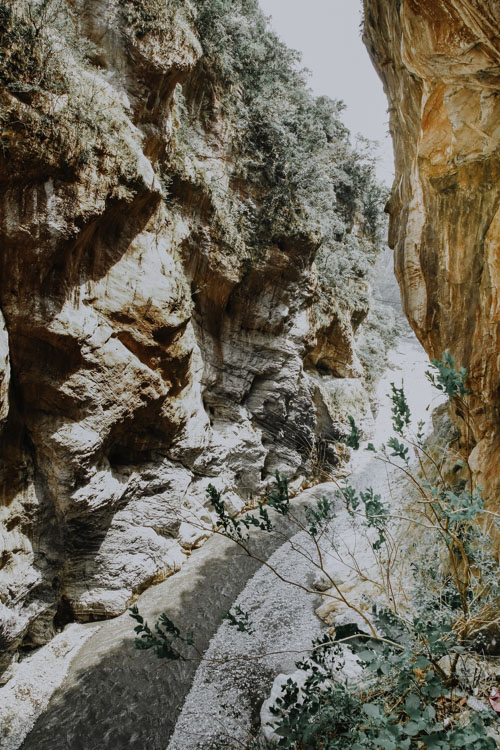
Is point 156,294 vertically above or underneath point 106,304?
above

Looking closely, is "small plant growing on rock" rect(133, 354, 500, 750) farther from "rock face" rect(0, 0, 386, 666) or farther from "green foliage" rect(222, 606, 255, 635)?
"rock face" rect(0, 0, 386, 666)

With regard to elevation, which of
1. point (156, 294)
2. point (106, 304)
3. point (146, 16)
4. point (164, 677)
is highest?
point (146, 16)

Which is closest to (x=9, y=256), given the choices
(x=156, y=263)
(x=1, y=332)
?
(x=1, y=332)

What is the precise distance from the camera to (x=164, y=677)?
17.6ft

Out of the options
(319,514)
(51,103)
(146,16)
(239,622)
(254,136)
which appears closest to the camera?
(239,622)

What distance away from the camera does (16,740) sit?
4.57m

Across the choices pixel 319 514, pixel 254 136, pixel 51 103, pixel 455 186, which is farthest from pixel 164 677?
pixel 254 136

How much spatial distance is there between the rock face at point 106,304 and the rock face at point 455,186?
365 centimetres

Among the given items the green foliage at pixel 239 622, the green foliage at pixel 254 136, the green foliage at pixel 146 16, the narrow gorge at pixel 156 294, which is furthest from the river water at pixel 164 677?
the green foliage at pixel 146 16

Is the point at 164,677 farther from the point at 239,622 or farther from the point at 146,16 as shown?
the point at 146,16

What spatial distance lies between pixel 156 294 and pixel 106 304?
0.99m

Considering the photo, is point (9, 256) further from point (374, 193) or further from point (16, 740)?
point (374, 193)

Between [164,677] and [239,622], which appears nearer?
[239,622]

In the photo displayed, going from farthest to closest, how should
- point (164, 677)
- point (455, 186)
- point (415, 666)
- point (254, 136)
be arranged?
point (254, 136) → point (164, 677) → point (455, 186) → point (415, 666)
